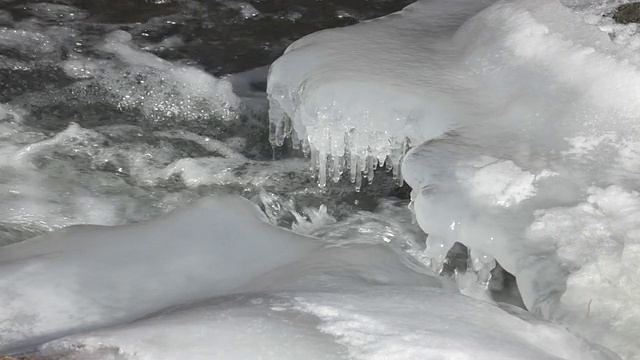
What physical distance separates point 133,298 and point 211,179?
1212 millimetres

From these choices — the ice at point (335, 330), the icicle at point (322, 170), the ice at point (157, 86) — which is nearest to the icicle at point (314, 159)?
the icicle at point (322, 170)

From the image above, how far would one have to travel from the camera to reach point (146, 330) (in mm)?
1912

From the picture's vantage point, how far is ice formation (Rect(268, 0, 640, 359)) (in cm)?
237

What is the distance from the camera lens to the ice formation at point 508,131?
7.77 ft

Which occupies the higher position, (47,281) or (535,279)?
(535,279)

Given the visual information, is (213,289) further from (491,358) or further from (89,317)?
(491,358)

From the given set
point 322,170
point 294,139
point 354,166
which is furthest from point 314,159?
point 294,139

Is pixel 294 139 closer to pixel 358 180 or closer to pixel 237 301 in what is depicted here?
pixel 358 180

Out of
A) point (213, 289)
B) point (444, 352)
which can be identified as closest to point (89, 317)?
point (213, 289)

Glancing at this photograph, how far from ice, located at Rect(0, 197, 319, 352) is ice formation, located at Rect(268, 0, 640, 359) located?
1.61ft

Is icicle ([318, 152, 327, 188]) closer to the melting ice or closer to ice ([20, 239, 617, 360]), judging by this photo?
the melting ice

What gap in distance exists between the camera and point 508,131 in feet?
9.73

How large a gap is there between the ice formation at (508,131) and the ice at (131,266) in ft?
1.61

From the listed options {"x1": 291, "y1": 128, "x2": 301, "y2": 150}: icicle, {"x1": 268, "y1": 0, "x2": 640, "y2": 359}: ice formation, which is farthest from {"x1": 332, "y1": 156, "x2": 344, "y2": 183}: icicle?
{"x1": 291, "y1": 128, "x2": 301, "y2": 150}: icicle
